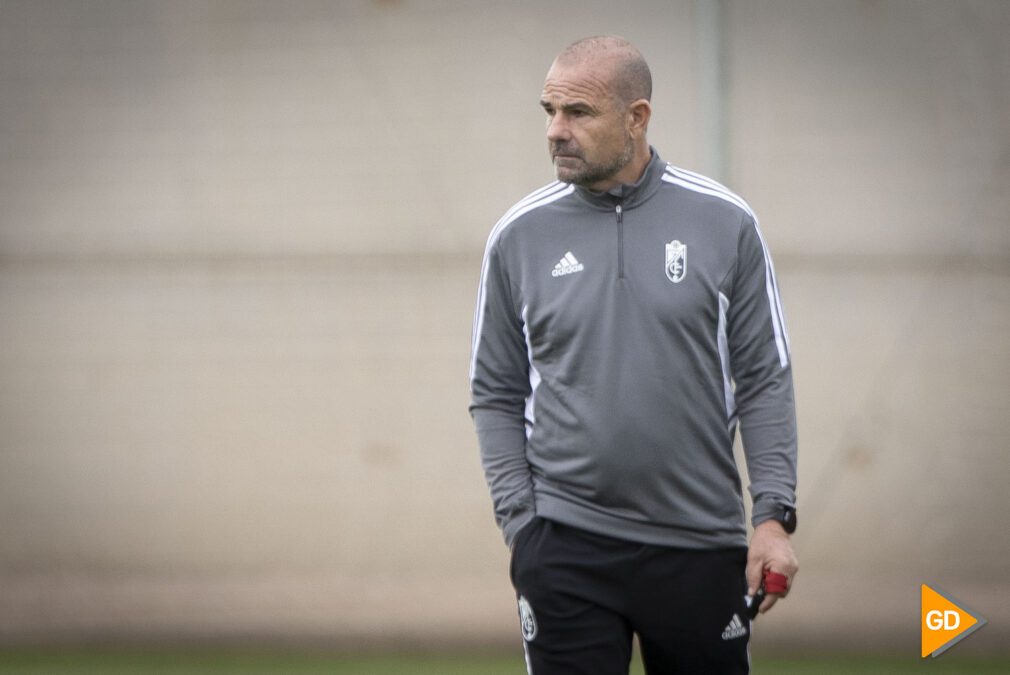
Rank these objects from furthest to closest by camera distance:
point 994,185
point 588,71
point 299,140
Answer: point 299,140 → point 994,185 → point 588,71

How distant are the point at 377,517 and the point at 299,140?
1.36 meters

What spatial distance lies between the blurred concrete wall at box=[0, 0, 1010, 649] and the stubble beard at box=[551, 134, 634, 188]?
194cm

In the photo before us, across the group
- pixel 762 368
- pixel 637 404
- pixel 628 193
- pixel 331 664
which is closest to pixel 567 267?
pixel 628 193

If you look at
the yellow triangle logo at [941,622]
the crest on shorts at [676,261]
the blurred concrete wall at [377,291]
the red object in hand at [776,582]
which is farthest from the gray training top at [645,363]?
the yellow triangle logo at [941,622]

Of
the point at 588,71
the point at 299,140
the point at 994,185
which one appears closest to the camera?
the point at 588,71

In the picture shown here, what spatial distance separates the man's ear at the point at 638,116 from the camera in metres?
2.64

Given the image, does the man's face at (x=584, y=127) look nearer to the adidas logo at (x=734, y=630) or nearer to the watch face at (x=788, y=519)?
the watch face at (x=788, y=519)

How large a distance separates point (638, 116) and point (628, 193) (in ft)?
0.56

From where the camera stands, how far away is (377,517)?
477 cm

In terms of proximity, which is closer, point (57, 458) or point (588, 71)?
point (588, 71)

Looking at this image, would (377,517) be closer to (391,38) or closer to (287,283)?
(287,283)

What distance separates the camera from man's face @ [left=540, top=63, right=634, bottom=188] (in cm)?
258

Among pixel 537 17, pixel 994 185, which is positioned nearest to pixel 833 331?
pixel 994 185

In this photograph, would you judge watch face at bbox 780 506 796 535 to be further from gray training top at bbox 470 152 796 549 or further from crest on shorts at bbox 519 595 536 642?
crest on shorts at bbox 519 595 536 642
